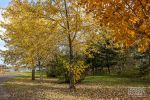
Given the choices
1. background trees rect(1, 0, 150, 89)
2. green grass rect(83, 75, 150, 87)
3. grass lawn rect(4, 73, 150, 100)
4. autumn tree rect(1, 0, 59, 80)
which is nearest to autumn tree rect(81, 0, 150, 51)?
background trees rect(1, 0, 150, 89)

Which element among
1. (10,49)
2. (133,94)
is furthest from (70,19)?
(10,49)

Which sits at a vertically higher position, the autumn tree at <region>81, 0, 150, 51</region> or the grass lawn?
the autumn tree at <region>81, 0, 150, 51</region>

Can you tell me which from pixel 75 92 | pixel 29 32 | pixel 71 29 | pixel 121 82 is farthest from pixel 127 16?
pixel 121 82

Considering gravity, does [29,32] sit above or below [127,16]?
above

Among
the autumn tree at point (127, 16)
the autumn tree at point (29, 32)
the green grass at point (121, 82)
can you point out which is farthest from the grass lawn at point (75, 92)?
the autumn tree at point (127, 16)

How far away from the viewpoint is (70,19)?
23453mm

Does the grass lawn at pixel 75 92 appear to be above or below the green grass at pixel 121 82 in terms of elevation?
below

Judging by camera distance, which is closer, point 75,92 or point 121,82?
point 75,92

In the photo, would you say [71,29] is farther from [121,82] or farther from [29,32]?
[121,82]

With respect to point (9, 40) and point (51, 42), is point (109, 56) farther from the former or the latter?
point (51, 42)

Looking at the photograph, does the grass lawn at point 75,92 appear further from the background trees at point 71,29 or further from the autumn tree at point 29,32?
the autumn tree at point 29,32

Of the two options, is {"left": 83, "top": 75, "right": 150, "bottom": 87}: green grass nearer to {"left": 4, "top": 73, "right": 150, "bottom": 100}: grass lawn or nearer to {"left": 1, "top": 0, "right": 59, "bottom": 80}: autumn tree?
{"left": 4, "top": 73, "right": 150, "bottom": 100}: grass lawn

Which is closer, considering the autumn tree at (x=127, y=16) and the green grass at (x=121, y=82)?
the autumn tree at (x=127, y=16)

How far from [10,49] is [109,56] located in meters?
16.2
